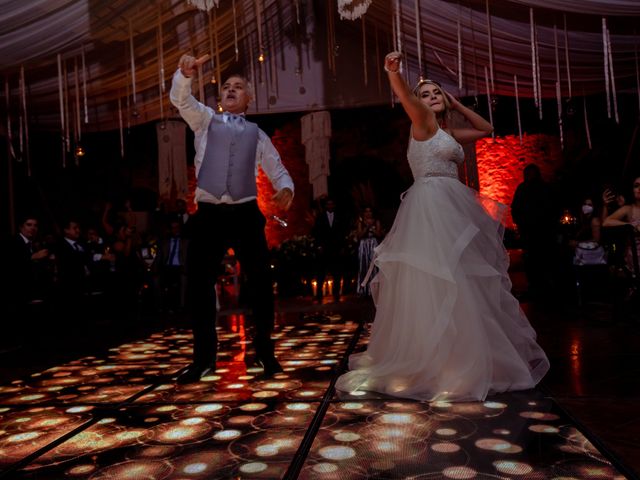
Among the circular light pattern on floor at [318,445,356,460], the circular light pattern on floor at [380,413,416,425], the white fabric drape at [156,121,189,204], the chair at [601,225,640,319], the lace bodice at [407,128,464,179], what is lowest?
the circular light pattern on floor at [380,413,416,425]

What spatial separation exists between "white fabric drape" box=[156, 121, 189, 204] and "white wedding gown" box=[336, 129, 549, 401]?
22.7 ft

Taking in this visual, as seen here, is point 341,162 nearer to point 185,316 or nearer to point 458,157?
point 185,316

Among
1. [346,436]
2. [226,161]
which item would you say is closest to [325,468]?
[346,436]

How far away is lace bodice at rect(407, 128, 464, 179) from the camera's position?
206 cm

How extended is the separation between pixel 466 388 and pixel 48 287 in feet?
14.1

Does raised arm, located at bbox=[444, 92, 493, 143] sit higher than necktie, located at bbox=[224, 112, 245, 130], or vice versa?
necktie, located at bbox=[224, 112, 245, 130]

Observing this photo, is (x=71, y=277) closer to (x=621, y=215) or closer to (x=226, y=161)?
(x=226, y=161)

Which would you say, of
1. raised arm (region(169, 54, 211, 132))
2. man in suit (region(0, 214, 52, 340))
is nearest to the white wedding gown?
raised arm (region(169, 54, 211, 132))

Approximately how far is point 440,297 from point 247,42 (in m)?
6.84

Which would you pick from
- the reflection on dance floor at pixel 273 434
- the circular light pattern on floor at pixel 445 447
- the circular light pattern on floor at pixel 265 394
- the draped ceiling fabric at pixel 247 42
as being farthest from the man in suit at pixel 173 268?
the circular light pattern on floor at pixel 445 447

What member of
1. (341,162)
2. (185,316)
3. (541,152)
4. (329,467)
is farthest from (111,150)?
(329,467)

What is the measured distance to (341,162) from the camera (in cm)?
1101

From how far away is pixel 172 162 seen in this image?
28.5ft

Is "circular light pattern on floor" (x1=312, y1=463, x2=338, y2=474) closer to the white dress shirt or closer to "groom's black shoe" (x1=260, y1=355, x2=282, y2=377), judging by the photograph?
"groom's black shoe" (x1=260, y1=355, x2=282, y2=377)
